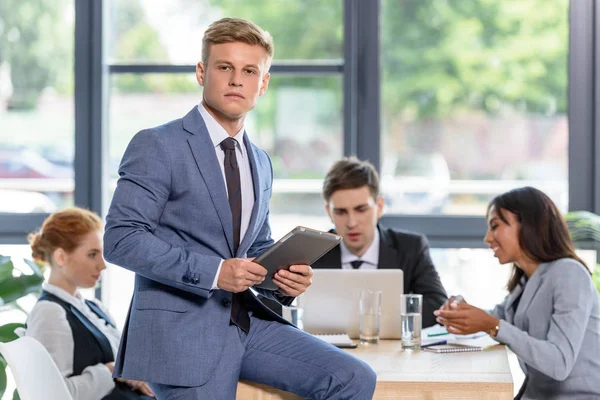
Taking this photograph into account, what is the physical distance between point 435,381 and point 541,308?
88 centimetres

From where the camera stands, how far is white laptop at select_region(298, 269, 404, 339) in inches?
119

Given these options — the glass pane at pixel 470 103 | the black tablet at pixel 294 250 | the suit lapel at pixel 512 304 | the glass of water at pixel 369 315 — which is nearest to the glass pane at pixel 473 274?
the glass pane at pixel 470 103

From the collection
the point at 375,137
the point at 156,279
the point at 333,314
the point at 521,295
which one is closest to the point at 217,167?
the point at 156,279

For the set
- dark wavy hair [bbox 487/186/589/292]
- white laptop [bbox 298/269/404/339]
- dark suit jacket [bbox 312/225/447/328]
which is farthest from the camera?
dark suit jacket [bbox 312/225/447/328]

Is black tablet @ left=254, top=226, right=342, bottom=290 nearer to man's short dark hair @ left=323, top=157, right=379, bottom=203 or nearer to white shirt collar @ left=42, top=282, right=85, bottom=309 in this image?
white shirt collar @ left=42, top=282, right=85, bottom=309

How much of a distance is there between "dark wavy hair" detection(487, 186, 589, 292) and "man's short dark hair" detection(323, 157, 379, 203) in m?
0.76

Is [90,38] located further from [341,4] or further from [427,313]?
[427,313]

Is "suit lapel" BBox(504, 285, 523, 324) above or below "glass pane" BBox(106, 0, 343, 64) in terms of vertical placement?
below

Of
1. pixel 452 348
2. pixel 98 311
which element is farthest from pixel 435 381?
pixel 98 311

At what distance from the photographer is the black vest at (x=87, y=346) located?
308cm

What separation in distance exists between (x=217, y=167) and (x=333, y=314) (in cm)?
109

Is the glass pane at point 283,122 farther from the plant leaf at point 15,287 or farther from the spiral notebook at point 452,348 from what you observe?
the spiral notebook at point 452,348

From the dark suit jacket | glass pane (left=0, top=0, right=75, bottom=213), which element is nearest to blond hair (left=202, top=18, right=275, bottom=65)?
the dark suit jacket

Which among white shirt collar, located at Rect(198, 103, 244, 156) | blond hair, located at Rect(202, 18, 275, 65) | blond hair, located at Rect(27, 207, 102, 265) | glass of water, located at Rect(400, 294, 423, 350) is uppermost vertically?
blond hair, located at Rect(202, 18, 275, 65)
